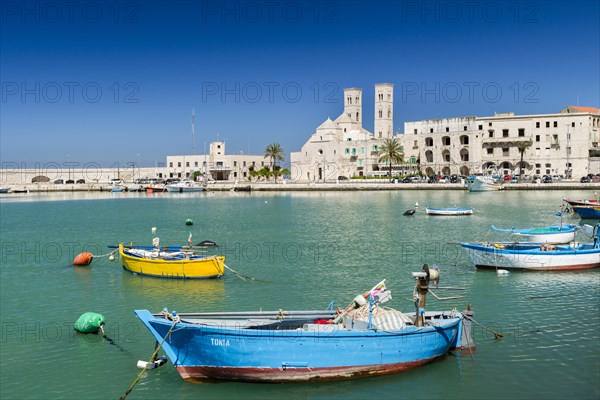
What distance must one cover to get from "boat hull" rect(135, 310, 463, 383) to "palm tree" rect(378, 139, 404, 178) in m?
94.9

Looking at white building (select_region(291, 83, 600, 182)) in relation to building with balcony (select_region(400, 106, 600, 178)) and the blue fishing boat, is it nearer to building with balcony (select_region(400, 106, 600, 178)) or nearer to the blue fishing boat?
building with balcony (select_region(400, 106, 600, 178))

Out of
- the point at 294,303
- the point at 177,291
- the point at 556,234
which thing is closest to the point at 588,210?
the point at 556,234

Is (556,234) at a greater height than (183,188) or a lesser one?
lesser

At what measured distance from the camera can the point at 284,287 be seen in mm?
22844

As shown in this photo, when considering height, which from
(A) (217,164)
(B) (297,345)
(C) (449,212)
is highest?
(A) (217,164)

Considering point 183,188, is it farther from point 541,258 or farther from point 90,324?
point 90,324

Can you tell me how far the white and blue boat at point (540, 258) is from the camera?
953 inches

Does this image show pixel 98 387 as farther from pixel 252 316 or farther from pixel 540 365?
pixel 540 365

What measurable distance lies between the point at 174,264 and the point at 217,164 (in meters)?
123

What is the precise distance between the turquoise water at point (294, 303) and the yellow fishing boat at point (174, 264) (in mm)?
542

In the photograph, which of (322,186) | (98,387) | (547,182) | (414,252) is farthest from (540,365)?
(322,186)

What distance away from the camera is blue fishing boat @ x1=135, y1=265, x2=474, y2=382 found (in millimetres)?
12344

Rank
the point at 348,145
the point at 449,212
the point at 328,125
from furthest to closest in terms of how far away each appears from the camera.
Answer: the point at 328,125 < the point at 348,145 < the point at 449,212

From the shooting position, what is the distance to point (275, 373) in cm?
1256
